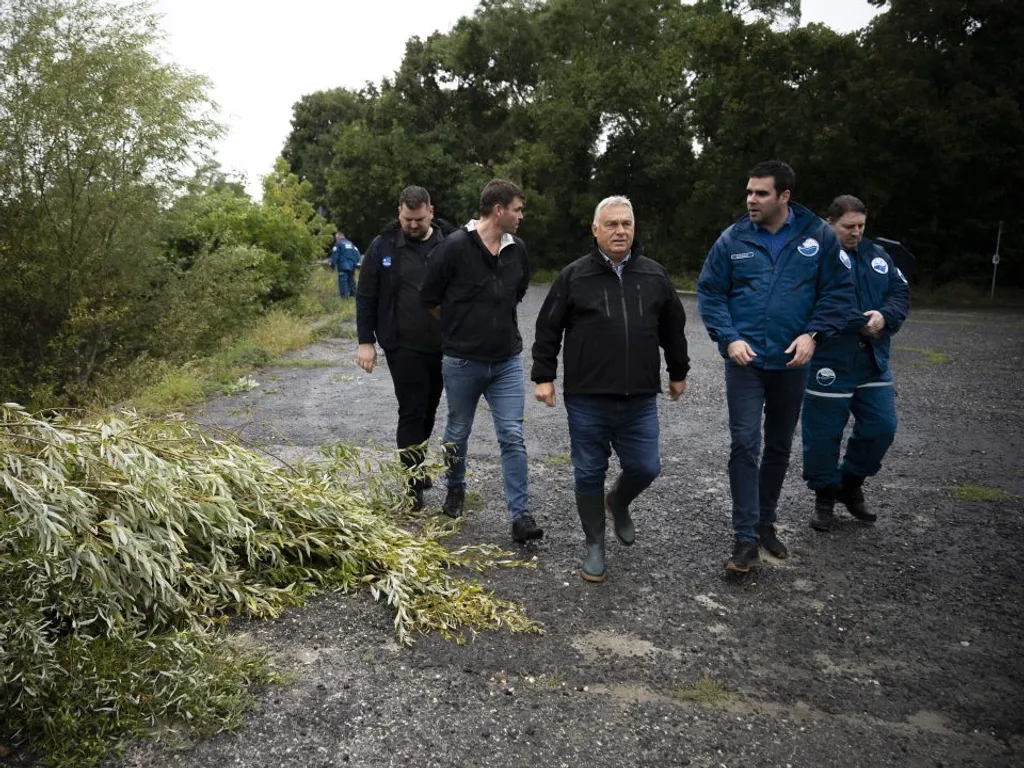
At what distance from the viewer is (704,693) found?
330 cm

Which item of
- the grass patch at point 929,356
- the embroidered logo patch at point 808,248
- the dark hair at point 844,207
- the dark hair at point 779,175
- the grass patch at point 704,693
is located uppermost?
the dark hair at point 779,175

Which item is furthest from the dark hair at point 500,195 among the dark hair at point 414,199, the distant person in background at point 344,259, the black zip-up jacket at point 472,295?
the distant person in background at point 344,259

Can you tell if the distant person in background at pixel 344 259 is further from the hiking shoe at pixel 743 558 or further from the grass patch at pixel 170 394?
the hiking shoe at pixel 743 558

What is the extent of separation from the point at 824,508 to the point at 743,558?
3.77 feet

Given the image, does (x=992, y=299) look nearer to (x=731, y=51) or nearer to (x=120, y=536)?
(x=731, y=51)

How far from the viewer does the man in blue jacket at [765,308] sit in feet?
14.6

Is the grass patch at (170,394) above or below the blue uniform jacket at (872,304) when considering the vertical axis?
below

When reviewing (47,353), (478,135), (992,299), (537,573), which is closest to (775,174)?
(537,573)

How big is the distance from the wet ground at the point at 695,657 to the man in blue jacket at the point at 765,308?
0.58m

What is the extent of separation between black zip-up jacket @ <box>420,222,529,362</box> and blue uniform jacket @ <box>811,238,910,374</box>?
77.6 inches

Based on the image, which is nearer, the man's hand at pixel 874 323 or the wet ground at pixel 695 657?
the wet ground at pixel 695 657

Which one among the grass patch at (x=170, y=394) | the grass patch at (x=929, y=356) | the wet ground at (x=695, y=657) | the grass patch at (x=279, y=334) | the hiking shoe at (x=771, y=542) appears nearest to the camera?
the wet ground at (x=695, y=657)

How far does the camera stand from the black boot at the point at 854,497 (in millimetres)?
5324

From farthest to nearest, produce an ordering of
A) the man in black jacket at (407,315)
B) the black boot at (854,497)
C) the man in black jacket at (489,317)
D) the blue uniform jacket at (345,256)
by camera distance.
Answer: the blue uniform jacket at (345,256)
the man in black jacket at (407,315)
the black boot at (854,497)
the man in black jacket at (489,317)
